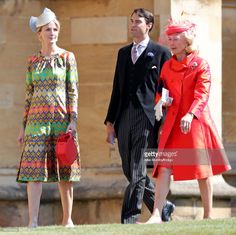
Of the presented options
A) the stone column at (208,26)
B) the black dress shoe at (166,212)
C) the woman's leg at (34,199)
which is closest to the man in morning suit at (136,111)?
the black dress shoe at (166,212)

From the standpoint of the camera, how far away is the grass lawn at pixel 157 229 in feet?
26.7

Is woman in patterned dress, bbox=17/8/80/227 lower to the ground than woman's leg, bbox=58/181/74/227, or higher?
higher

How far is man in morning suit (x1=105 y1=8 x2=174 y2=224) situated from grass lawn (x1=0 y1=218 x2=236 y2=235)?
803 mm

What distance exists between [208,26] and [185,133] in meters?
2.83

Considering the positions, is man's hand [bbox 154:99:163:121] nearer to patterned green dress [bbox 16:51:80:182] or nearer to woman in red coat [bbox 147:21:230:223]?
woman in red coat [bbox 147:21:230:223]

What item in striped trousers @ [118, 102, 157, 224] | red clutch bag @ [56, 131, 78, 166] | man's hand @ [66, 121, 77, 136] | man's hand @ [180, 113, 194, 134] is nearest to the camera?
man's hand @ [180, 113, 194, 134]

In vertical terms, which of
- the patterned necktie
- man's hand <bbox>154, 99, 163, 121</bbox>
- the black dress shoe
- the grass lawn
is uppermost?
the patterned necktie

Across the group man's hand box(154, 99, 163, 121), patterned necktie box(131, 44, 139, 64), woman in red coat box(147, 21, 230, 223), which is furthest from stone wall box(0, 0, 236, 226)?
man's hand box(154, 99, 163, 121)

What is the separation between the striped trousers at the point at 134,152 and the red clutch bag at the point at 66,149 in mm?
533

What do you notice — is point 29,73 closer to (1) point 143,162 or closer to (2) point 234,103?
(1) point 143,162

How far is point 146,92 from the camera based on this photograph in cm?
998

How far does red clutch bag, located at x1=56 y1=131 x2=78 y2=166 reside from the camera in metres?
9.44

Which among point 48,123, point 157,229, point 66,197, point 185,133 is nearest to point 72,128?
point 48,123

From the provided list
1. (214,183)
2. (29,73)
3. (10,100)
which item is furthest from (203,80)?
(10,100)
